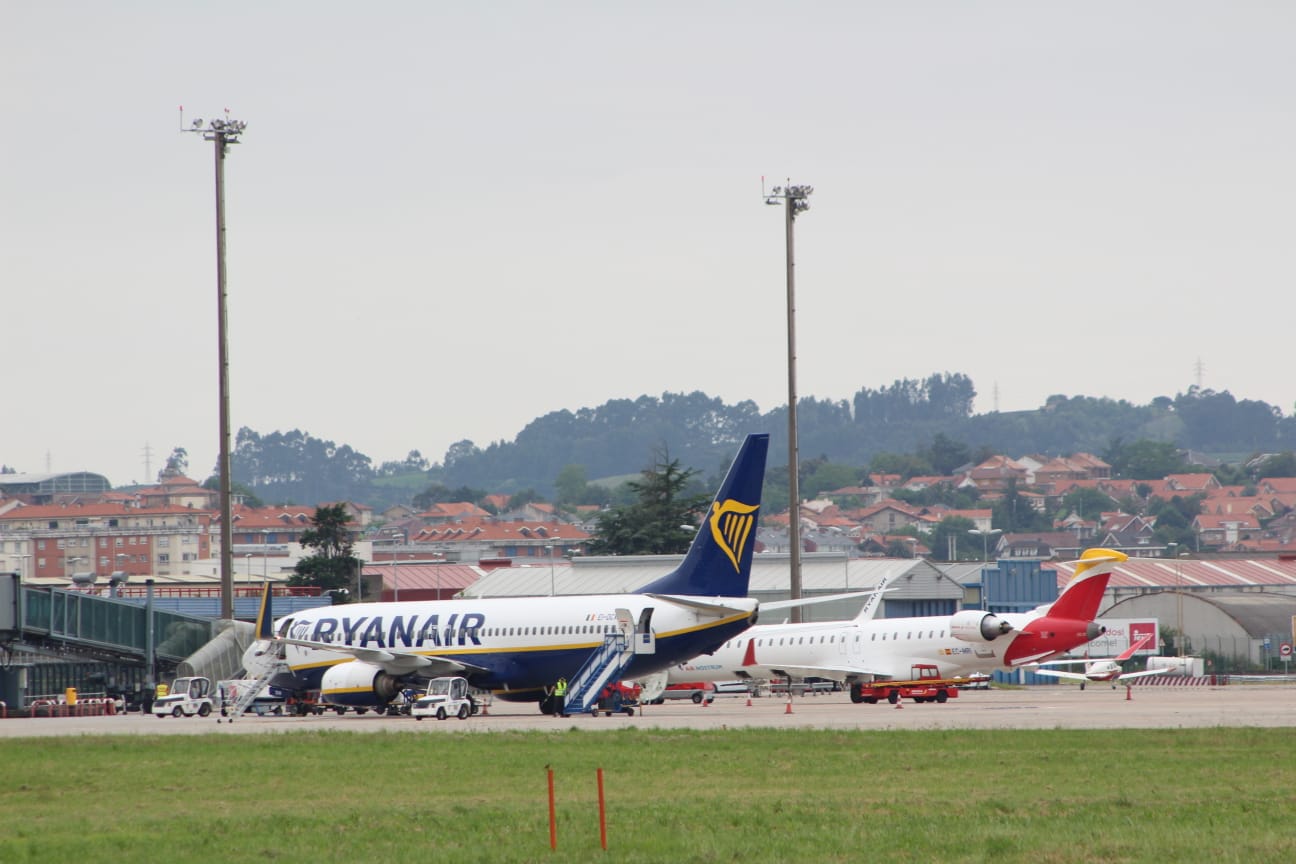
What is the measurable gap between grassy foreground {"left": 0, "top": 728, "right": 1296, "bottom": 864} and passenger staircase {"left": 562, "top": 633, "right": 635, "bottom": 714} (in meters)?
12.6

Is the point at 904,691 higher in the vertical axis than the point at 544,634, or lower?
lower

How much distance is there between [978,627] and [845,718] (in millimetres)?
14086

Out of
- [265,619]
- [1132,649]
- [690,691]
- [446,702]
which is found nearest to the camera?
[446,702]

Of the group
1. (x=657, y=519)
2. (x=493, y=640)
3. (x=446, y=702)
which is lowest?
(x=446, y=702)

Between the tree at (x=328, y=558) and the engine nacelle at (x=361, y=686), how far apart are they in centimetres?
6189

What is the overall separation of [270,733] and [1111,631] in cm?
5980

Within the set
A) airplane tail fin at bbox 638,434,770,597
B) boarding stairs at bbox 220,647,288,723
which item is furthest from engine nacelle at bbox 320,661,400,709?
airplane tail fin at bbox 638,434,770,597

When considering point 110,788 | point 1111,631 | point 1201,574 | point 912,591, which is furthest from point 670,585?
point 1201,574

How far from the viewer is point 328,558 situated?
12256 centimetres

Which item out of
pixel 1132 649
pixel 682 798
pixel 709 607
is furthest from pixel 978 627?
pixel 682 798

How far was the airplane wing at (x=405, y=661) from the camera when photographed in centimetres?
5488

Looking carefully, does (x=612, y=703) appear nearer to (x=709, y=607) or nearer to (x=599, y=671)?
(x=599, y=671)

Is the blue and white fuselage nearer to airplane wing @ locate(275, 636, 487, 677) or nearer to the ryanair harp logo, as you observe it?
airplane wing @ locate(275, 636, 487, 677)

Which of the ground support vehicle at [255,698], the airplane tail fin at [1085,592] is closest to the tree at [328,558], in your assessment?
the ground support vehicle at [255,698]
